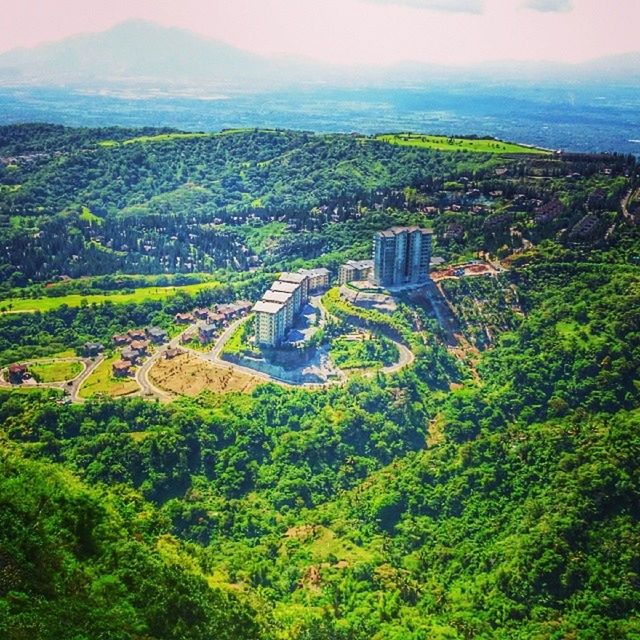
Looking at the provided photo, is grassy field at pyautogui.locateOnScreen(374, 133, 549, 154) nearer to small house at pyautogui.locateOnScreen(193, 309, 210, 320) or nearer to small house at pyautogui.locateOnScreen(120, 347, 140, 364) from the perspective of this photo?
small house at pyautogui.locateOnScreen(193, 309, 210, 320)

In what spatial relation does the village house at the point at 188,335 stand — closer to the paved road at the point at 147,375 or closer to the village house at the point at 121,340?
the paved road at the point at 147,375

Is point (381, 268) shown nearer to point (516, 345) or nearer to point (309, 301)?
point (309, 301)

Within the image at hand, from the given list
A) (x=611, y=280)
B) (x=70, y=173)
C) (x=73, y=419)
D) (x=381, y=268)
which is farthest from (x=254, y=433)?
(x=70, y=173)

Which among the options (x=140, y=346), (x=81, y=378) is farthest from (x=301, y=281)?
(x=81, y=378)

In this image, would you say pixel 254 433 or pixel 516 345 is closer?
pixel 254 433

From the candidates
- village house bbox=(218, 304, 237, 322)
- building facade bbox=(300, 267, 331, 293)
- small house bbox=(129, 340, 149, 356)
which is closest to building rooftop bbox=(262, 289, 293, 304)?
village house bbox=(218, 304, 237, 322)

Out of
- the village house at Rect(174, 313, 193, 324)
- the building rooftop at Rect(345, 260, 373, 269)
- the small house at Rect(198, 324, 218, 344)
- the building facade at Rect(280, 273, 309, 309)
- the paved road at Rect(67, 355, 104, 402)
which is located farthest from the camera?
the building rooftop at Rect(345, 260, 373, 269)
